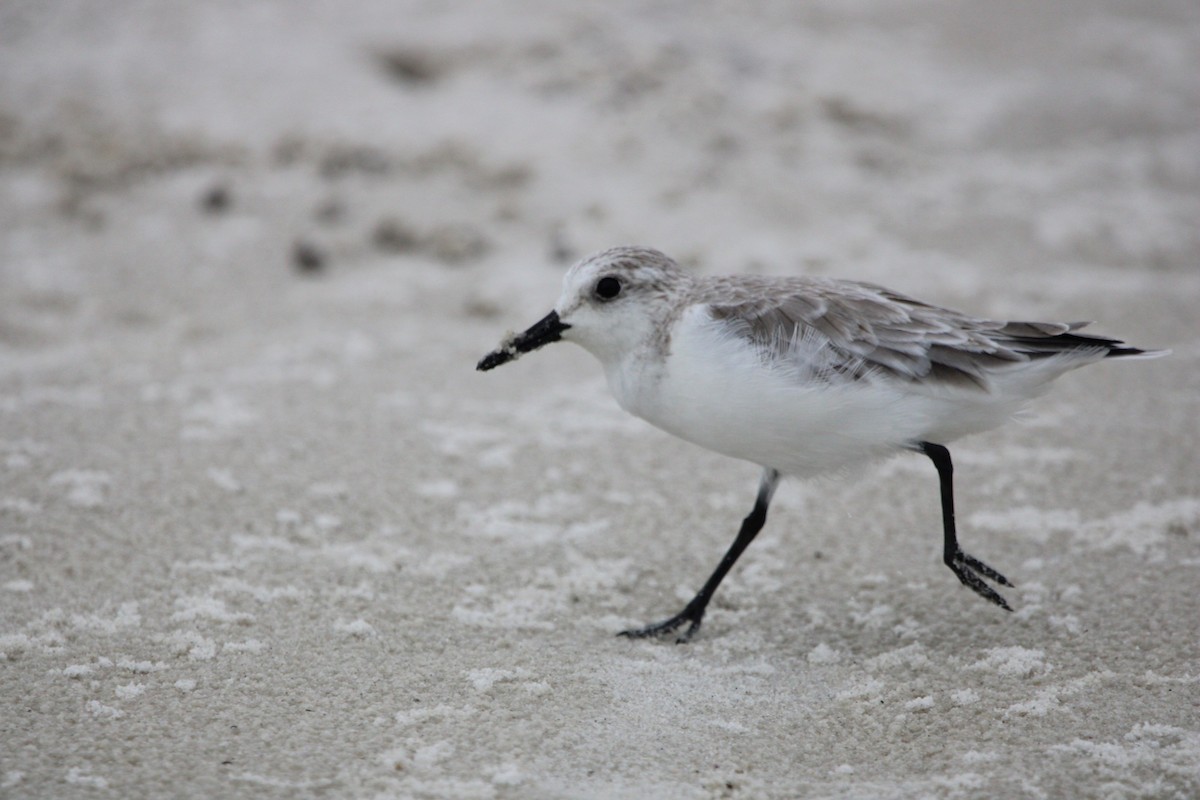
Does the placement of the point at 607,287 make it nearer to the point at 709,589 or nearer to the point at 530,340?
the point at 530,340

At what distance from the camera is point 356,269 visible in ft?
19.1

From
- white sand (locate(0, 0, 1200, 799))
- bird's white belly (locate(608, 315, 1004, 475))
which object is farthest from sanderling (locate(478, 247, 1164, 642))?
white sand (locate(0, 0, 1200, 799))

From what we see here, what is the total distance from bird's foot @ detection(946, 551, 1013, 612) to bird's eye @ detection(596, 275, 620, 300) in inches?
45.7

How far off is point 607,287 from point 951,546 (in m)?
1.17

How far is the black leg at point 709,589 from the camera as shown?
3.24 meters

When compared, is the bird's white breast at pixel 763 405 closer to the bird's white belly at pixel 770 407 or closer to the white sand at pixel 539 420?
the bird's white belly at pixel 770 407

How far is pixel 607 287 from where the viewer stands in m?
3.26

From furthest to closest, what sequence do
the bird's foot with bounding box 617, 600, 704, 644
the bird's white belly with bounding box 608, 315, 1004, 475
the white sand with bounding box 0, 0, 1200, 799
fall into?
the bird's foot with bounding box 617, 600, 704, 644
the bird's white belly with bounding box 608, 315, 1004, 475
the white sand with bounding box 0, 0, 1200, 799

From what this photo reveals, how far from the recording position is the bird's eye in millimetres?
3258

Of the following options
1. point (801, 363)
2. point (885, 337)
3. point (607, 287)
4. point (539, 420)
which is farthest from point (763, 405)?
point (539, 420)

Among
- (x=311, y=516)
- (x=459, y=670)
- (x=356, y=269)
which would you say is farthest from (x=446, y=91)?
(x=459, y=670)

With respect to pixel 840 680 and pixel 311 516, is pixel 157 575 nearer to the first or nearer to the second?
pixel 311 516

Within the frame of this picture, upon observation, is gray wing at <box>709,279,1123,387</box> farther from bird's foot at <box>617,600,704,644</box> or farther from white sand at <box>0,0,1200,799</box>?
bird's foot at <box>617,600,704,644</box>

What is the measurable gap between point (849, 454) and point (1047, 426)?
174 cm
